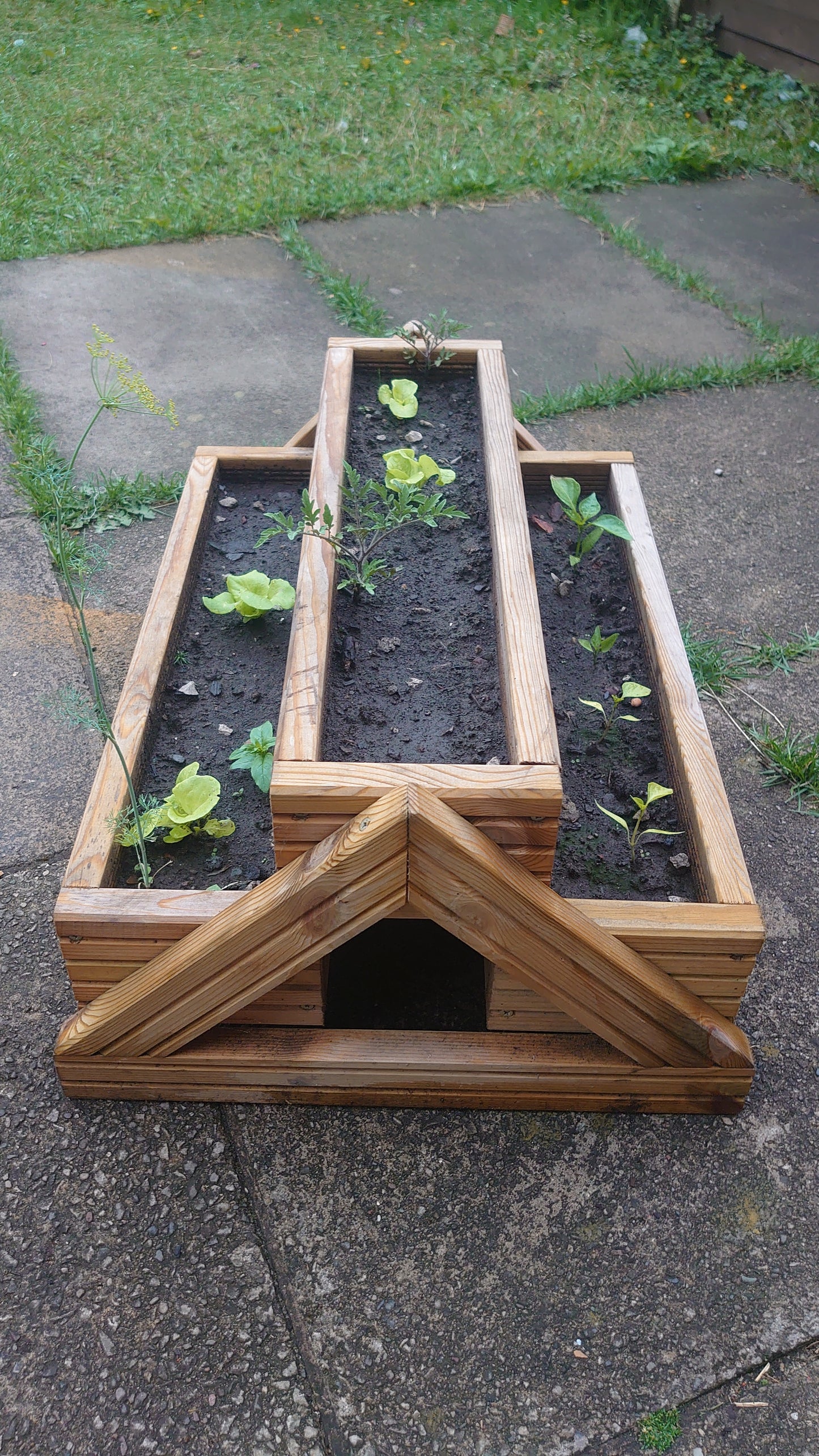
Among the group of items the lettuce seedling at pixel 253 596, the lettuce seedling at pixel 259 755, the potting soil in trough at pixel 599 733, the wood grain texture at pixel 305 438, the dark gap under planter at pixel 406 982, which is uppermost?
the wood grain texture at pixel 305 438

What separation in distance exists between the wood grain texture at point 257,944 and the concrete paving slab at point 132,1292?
0.16 metres

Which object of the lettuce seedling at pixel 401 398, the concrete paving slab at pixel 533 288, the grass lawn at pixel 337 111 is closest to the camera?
the lettuce seedling at pixel 401 398

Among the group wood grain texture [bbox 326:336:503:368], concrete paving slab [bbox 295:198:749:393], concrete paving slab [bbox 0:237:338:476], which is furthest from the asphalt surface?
concrete paving slab [bbox 295:198:749:393]

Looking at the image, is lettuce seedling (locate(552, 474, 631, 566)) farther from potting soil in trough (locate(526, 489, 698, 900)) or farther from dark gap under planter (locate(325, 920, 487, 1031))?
dark gap under planter (locate(325, 920, 487, 1031))

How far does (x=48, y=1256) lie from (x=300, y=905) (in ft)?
2.21

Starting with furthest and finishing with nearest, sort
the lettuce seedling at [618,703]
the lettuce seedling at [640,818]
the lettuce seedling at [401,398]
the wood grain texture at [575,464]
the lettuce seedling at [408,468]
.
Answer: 1. the wood grain texture at [575,464]
2. the lettuce seedling at [401,398]
3. the lettuce seedling at [408,468]
4. the lettuce seedling at [618,703]
5. the lettuce seedling at [640,818]

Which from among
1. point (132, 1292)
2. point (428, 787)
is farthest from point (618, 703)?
point (132, 1292)

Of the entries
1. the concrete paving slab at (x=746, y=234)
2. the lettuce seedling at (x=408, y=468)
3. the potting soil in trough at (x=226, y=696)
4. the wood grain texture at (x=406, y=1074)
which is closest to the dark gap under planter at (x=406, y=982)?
the wood grain texture at (x=406, y=1074)

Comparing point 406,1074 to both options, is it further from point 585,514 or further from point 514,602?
point 585,514

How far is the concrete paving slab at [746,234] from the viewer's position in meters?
4.43

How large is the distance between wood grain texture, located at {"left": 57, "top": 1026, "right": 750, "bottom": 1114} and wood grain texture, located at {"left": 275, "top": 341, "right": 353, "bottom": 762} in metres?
0.52

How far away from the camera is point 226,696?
2178mm

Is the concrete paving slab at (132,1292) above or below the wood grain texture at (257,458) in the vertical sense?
below

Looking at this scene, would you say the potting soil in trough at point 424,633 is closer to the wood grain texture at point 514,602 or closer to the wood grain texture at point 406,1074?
the wood grain texture at point 514,602
